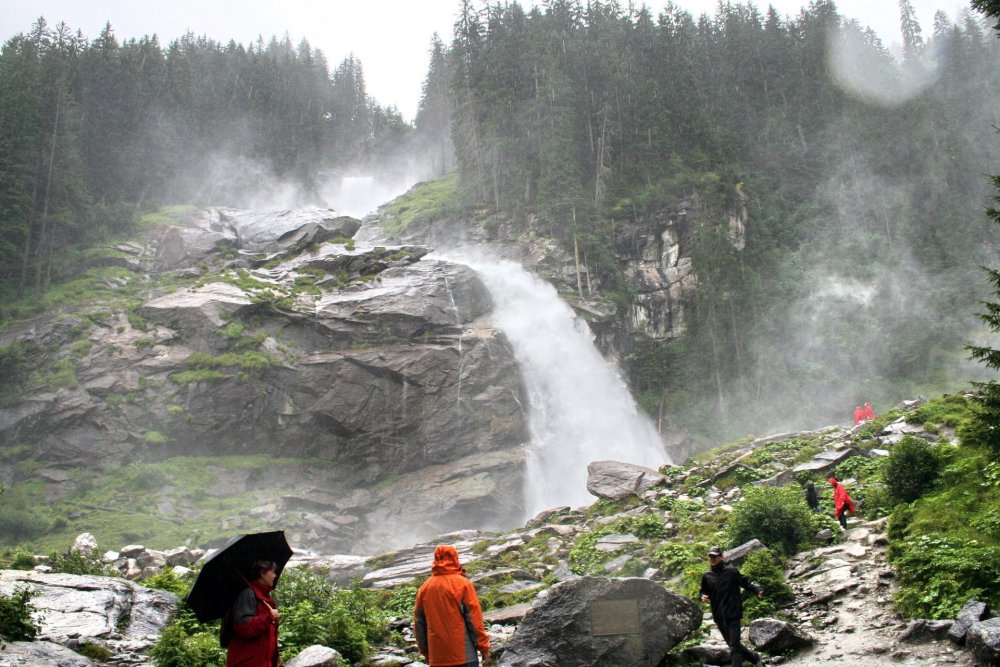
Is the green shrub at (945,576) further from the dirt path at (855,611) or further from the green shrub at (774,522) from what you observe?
the green shrub at (774,522)

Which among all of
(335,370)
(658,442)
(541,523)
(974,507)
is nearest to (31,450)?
(335,370)

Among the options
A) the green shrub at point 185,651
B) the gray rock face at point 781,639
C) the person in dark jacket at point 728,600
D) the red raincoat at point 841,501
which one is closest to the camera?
the person in dark jacket at point 728,600

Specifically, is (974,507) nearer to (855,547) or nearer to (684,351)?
(855,547)

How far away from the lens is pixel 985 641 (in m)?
7.04

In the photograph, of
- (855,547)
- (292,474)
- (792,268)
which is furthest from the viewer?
(792,268)

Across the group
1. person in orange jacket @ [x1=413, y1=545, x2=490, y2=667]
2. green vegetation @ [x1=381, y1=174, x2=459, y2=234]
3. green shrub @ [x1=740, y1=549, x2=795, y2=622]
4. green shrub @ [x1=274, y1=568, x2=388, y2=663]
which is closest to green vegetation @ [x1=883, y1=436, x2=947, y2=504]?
green shrub @ [x1=740, y1=549, x2=795, y2=622]

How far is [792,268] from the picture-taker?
46969mm

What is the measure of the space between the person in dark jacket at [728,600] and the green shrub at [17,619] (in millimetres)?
8189

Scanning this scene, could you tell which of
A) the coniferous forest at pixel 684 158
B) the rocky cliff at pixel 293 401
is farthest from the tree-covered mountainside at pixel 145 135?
the rocky cliff at pixel 293 401

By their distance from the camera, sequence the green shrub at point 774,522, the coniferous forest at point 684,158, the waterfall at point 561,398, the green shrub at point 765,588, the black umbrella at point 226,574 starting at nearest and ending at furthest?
the black umbrella at point 226,574, the green shrub at point 765,588, the green shrub at point 774,522, the waterfall at point 561,398, the coniferous forest at point 684,158

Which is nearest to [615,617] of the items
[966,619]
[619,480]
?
[966,619]

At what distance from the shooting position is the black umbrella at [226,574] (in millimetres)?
5391

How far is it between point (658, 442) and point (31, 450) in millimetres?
30370

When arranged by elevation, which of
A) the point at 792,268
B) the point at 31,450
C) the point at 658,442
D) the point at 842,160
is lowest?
the point at 658,442
